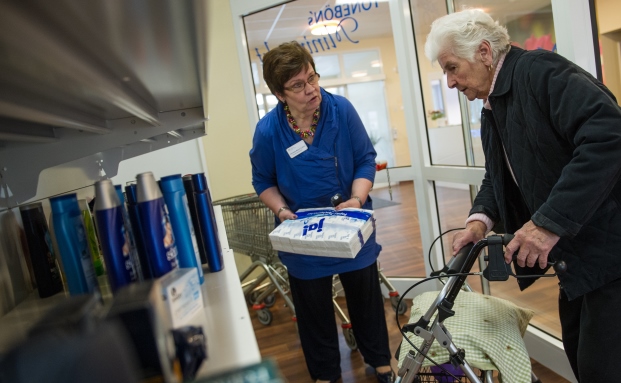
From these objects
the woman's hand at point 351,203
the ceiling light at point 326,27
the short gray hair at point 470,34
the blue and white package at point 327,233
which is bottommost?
the blue and white package at point 327,233

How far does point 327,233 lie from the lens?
1578 mm

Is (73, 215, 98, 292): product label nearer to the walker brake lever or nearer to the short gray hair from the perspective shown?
the walker brake lever

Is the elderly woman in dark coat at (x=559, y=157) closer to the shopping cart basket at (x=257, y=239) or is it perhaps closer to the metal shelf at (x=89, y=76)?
the metal shelf at (x=89, y=76)

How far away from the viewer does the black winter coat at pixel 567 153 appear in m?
1.14

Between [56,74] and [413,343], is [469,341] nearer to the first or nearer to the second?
[413,343]

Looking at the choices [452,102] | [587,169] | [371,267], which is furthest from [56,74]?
[452,102]

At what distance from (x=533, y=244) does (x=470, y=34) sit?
66 centimetres

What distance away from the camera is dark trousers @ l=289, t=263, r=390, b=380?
212 centimetres

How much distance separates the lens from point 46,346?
1.01 ft

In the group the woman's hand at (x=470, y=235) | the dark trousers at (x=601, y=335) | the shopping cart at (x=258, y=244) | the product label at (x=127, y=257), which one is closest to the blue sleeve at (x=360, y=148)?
the woman's hand at (x=470, y=235)

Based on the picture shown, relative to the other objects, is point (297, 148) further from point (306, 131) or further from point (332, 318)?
point (332, 318)

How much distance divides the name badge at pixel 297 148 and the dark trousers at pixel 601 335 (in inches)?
47.0

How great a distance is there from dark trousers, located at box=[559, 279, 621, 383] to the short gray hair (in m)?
0.77

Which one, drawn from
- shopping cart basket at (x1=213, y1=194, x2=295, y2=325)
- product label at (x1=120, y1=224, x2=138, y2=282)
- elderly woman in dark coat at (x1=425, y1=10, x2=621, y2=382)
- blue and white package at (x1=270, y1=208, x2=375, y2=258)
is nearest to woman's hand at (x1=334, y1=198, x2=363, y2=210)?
blue and white package at (x1=270, y1=208, x2=375, y2=258)
